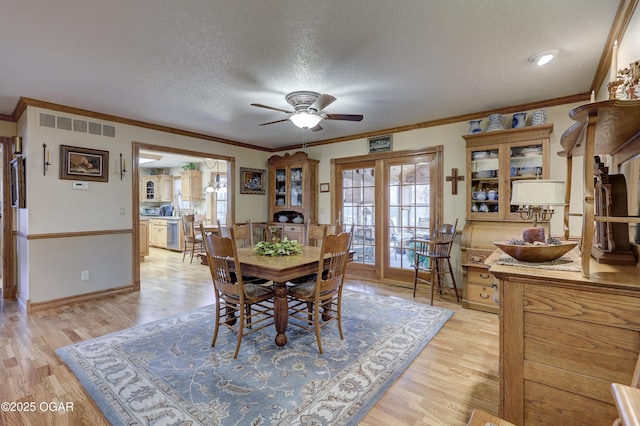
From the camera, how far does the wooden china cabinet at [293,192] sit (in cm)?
550

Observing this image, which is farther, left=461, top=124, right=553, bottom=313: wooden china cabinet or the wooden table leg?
left=461, top=124, right=553, bottom=313: wooden china cabinet

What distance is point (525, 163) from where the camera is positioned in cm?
351

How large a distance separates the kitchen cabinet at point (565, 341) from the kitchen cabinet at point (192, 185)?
811 centimetres

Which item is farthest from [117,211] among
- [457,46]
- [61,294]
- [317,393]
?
[457,46]

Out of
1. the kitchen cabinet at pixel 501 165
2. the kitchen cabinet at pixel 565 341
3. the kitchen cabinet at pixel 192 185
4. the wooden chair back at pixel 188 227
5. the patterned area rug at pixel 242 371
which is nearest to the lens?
the kitchen cabinet at pixel 565 341

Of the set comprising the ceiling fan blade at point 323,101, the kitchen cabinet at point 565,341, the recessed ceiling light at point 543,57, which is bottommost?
the kitchen cabinet at point 565,341

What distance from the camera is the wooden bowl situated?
1458 mm

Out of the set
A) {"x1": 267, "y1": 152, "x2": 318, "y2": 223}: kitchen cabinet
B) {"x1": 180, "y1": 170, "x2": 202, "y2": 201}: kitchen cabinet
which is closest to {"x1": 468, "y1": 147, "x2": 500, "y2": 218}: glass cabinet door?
{"x1": 267, "y1": 152, "x2": 318, "y2": 223}: kitchen cabinet

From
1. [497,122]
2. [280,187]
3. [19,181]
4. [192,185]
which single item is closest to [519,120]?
[497,122]

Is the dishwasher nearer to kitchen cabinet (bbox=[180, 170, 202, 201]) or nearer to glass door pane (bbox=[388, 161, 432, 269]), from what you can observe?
kitchen cabinet (bbox=[180, 170, 202, 201])

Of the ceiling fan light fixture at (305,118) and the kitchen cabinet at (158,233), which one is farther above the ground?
the ceiling fan light fixture at (305,118)

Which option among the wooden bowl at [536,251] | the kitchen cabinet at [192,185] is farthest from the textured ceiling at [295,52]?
the kitchen cabinet at [192,185]

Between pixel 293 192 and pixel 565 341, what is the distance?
4862 millimetres

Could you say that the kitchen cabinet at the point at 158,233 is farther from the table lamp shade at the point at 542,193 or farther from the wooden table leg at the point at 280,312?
the table lamp shade at the point at 542,193
